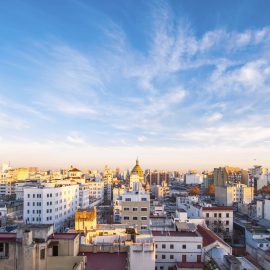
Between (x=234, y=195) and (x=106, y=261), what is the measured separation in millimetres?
50193

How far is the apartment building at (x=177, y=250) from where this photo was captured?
1011 inches

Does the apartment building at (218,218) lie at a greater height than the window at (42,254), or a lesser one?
lesser

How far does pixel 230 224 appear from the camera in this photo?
41562mm

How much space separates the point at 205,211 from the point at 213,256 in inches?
642

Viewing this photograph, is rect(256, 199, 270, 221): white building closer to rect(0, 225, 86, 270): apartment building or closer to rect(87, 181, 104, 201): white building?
rect(0, 225, 86, 270): apartment building

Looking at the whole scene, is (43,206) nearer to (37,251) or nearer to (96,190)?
(37,251)

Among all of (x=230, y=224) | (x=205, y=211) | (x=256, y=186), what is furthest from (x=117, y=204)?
(x=256, y=186)

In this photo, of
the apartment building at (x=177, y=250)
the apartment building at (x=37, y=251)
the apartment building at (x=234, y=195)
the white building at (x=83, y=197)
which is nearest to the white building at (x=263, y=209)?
the apartment building at (x=234, y=195)

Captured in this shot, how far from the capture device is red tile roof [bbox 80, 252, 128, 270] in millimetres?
17000

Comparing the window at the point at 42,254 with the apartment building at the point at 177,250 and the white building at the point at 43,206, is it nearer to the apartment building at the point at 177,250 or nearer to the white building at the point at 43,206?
the apartment building at the point at 177,250

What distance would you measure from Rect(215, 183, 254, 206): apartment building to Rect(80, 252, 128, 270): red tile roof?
46.7 meters

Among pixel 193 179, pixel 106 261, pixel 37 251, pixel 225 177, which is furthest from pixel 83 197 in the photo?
pixel 193 179

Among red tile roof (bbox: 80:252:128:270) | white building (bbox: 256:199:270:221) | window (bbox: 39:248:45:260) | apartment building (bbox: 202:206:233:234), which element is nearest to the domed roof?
white building (bbox: 256:199:270:221)

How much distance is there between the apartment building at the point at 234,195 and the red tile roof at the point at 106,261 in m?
46.7
